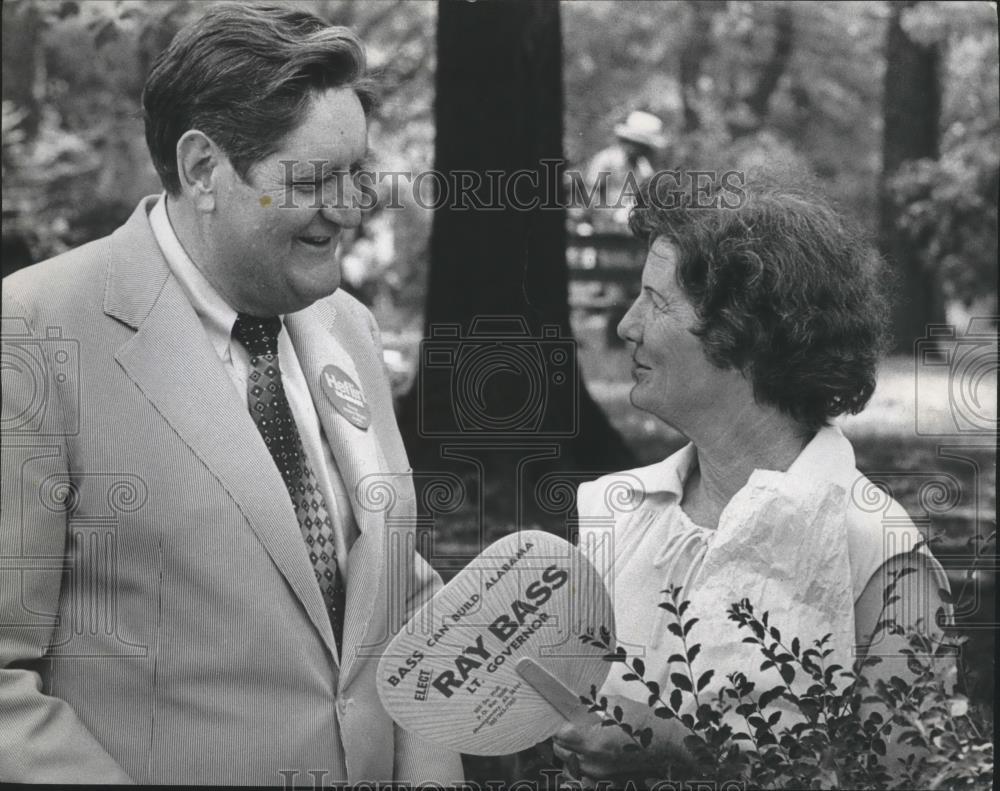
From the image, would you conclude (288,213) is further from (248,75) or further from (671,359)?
(671,359)

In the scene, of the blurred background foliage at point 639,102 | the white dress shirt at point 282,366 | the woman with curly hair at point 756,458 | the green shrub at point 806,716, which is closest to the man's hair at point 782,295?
the woman with curly hair at point 756,458

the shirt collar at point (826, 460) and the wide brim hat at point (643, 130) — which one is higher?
the wide brim hat at point (643, 130)

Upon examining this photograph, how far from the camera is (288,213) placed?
10.0ft

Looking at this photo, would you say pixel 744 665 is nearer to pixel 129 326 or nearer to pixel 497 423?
pixel 497 423

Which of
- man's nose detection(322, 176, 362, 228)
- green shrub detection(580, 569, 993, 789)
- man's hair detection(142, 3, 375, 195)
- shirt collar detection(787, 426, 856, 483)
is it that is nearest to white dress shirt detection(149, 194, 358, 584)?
man's hair detection(142, 3, 375, 195)

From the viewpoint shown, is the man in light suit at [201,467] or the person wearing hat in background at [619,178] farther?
the person wearing hat in background at [619,178]

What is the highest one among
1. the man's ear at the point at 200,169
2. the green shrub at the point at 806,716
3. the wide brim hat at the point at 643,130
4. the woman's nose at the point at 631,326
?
the wide brim hat at the point at 643,130

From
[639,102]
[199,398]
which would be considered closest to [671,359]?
[639,102]

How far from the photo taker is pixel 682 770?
3186 millimetres

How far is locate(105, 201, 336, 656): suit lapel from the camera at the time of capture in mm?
2975

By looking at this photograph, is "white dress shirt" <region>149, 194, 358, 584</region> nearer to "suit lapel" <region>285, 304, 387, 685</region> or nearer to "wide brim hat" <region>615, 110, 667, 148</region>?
"suit lapel" <region>285, 304, 387, 685</region>

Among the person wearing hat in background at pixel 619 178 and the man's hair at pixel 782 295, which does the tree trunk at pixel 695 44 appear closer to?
the person wearing hat in background at pixel 619 178

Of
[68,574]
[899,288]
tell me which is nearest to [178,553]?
[68,574]

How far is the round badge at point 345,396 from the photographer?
3.18 metres
